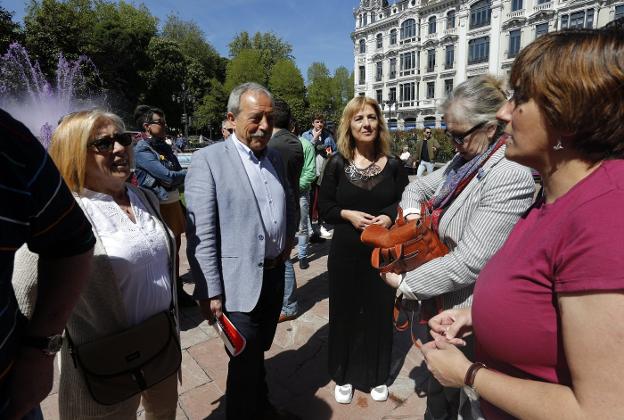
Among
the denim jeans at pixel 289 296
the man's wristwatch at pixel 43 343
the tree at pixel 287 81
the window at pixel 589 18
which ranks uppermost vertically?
the window at pixel 589 18

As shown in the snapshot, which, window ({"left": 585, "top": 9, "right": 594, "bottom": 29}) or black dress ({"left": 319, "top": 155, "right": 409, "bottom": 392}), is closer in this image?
black dress ({"left": 319, "top": 155, "right": 409, "bottom": 392})

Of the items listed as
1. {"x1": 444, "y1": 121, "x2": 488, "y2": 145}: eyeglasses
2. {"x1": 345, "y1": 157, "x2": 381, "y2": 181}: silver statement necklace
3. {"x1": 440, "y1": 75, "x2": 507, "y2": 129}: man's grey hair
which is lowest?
{"x1": 345, "y1": 157, "x2": 381, "y2": 181}: silver statement necklace

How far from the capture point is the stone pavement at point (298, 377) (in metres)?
2.73

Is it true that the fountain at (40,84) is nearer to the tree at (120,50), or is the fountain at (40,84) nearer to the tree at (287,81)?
the tree at (120,50)

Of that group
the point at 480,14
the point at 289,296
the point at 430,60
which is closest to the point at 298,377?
the point at 289,296

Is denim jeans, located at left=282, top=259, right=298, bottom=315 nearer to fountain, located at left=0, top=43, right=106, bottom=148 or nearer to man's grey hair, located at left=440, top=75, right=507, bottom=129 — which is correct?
man's grey hair, located at left=440, top=75, right=507, bottom=129

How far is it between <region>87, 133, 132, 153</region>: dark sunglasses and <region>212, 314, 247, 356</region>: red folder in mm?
1114

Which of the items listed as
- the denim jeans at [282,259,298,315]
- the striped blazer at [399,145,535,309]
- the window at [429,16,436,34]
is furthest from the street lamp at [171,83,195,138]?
the striped blazer at [399,145,535,309]

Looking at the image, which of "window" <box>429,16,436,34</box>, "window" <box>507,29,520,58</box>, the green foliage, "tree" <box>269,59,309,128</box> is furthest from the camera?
"tree" <box>269,59,309,128</box>

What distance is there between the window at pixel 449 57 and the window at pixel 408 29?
241 inches

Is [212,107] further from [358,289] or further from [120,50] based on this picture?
[358,289]

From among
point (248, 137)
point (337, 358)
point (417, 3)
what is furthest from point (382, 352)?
point (417, 3)

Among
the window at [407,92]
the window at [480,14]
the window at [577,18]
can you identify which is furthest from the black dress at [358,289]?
the window at [407,92]

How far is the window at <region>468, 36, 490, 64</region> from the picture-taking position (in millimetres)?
41156
